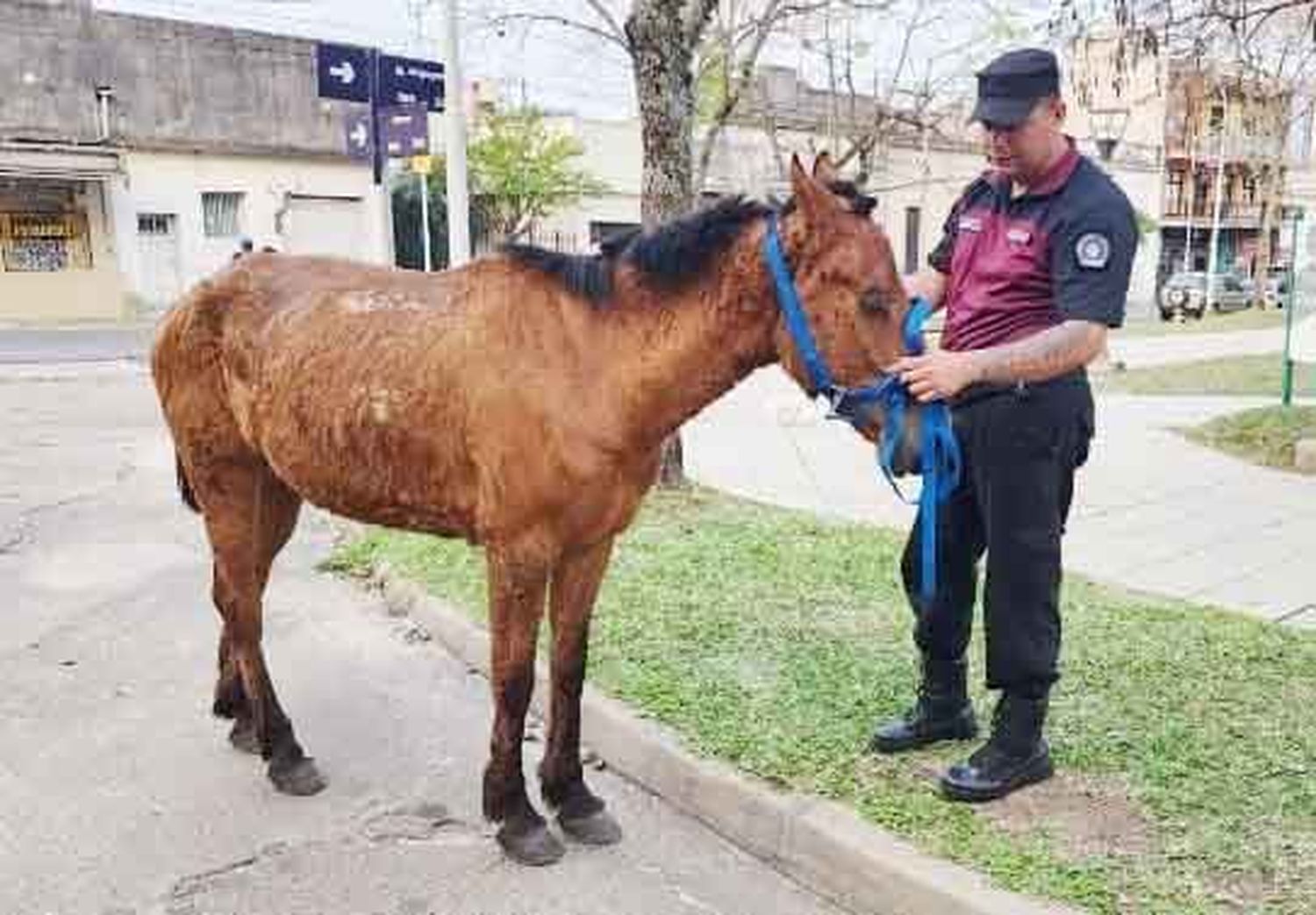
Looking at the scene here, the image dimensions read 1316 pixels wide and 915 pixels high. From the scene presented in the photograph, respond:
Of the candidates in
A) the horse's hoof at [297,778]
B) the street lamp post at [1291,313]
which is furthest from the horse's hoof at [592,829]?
the street lamp post at [1291,313]

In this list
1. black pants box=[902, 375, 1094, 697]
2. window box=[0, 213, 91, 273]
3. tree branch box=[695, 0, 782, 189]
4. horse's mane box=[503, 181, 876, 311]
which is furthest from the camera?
window box=[0, 213, 91, 273]

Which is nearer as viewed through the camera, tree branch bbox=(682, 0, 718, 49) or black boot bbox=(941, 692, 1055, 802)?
black boot bbox=(941, 692, 1055, 802)

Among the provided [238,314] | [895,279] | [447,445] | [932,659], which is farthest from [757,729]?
[238,314]

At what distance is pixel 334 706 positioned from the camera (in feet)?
14.4

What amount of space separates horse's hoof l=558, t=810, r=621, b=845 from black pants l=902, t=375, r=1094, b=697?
1.20 m

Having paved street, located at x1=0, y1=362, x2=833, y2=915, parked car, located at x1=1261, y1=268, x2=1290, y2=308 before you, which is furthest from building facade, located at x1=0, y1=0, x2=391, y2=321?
parked car, located at x1=1261, y1=268, x2=1290, y2=308

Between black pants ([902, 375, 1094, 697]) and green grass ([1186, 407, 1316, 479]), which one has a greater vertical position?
black pants ([902, 375, 1094, 697])

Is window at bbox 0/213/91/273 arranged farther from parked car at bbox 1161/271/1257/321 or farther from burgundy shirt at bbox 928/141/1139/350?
parked car at bbox 1161/271/1257/321

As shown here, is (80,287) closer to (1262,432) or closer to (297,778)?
(1262,432)

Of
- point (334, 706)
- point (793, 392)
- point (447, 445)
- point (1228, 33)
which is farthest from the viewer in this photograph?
point (793, 392)

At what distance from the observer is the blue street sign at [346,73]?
9828 millimetres

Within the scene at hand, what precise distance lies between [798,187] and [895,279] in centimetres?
32

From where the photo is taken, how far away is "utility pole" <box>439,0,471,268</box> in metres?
8.93

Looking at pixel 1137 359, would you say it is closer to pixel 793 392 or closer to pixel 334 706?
pixel 793 392
